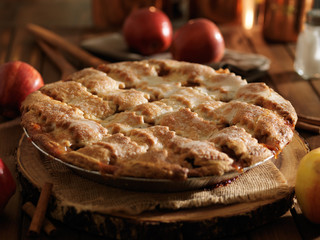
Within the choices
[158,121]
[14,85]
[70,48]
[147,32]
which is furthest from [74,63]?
[158,121]

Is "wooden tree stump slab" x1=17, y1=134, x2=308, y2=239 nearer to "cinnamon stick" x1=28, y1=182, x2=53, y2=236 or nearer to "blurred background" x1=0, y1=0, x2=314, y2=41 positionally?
"cinnamon stick" x1=28, y1=182, x2=53, y2=236

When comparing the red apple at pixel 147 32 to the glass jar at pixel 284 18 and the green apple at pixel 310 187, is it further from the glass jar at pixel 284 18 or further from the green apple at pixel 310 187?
the green apple at pixel 310 187

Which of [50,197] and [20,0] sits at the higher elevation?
[50,197]

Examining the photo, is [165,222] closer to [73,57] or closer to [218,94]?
[218,94]

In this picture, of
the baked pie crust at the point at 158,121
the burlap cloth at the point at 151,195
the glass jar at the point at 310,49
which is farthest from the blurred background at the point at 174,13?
the burlap cloth at the point at 151,195

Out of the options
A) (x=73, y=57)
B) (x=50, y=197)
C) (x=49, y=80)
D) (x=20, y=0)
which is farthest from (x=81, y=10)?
(x=50, y=197)

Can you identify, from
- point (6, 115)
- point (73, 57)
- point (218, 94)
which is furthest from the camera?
point (73, 57)
